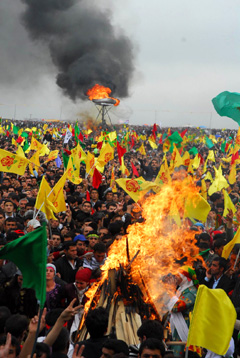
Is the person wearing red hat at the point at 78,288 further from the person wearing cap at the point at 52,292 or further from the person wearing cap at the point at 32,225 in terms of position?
the person wearing cap at the point at 32,225

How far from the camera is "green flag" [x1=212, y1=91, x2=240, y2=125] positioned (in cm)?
994

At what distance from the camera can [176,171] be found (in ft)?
55.8

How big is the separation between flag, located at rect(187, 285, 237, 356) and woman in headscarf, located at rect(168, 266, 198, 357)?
886 mm

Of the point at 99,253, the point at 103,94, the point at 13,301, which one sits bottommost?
the point at 13,301

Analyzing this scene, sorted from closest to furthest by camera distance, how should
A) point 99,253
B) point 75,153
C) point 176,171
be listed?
point 99,253, point 75,153, point 176,171

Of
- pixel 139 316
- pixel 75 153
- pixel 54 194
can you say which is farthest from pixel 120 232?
pixel 75 153

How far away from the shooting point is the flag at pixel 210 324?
3.78 m

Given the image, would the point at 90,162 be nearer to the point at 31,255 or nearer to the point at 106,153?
the point at 106,153

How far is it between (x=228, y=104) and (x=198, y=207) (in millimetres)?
2744

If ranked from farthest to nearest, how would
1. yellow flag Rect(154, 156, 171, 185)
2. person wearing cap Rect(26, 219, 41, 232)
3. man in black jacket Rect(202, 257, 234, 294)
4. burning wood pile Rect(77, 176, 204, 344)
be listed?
1. yellow flag Rect(154, 156, 171, 185)
2. person wearing cap Rect(26, 219, 41, 232)
3. man in black jacket Rect(202, 257, 234, 294)
4. burning wood pile Rect(77, 176, 204, 344)

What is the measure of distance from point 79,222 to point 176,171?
754 centimetres

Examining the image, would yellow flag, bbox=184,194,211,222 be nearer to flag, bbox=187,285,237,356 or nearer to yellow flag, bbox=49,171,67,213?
yellow flag, bbox=49,171,67,213

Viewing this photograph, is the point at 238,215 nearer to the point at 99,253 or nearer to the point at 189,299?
the point at 99,253

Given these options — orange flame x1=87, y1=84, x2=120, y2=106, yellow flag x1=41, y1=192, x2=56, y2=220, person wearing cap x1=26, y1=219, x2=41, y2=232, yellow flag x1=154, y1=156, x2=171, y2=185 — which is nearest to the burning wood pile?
person wearing cap x1=26, y1=219, x2=41, y2=232
